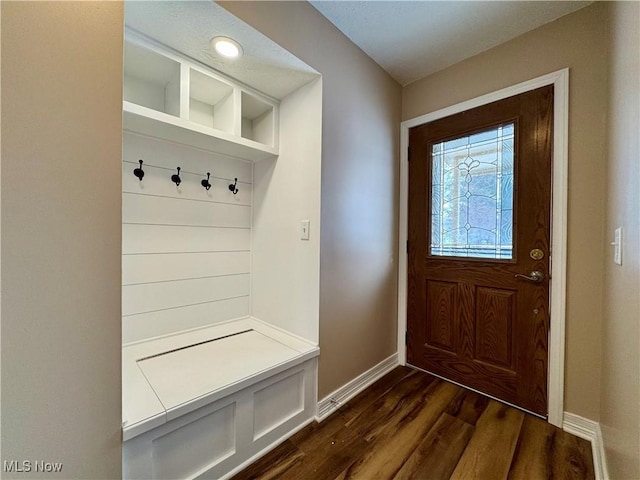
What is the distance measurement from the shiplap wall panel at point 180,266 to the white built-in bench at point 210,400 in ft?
1.29

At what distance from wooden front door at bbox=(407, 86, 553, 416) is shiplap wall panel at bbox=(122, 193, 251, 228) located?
4.70 ft

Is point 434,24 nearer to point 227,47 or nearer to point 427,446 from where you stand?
point 227,47

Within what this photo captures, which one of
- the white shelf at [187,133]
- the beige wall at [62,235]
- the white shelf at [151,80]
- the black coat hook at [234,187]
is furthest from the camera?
the black coat hook at [234,187]

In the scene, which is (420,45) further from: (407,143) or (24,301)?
(24,301)

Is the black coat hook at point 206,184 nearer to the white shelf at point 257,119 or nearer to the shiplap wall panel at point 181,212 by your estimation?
the shiplap wall panel at point 181,212

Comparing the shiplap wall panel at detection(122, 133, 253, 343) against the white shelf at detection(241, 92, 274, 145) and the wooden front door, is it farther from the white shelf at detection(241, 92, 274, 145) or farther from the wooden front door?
the wooden front door

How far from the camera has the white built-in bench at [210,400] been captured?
1.00 metres

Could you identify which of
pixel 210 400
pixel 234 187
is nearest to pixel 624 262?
pixel 210 400

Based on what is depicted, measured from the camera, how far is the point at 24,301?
72 cm

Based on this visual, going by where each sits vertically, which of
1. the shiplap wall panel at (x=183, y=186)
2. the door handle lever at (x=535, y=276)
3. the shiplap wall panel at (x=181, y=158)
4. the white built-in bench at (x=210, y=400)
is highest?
the shiplap wall panel at (x=181, y=158)

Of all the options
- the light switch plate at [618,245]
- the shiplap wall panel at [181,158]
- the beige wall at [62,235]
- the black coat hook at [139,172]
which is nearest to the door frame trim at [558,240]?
the light switch plate at [618,245]

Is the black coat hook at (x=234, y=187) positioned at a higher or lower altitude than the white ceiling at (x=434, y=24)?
lower

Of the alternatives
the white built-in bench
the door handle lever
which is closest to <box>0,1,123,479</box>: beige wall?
the white built-in bench

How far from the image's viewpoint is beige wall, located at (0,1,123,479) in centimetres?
70
